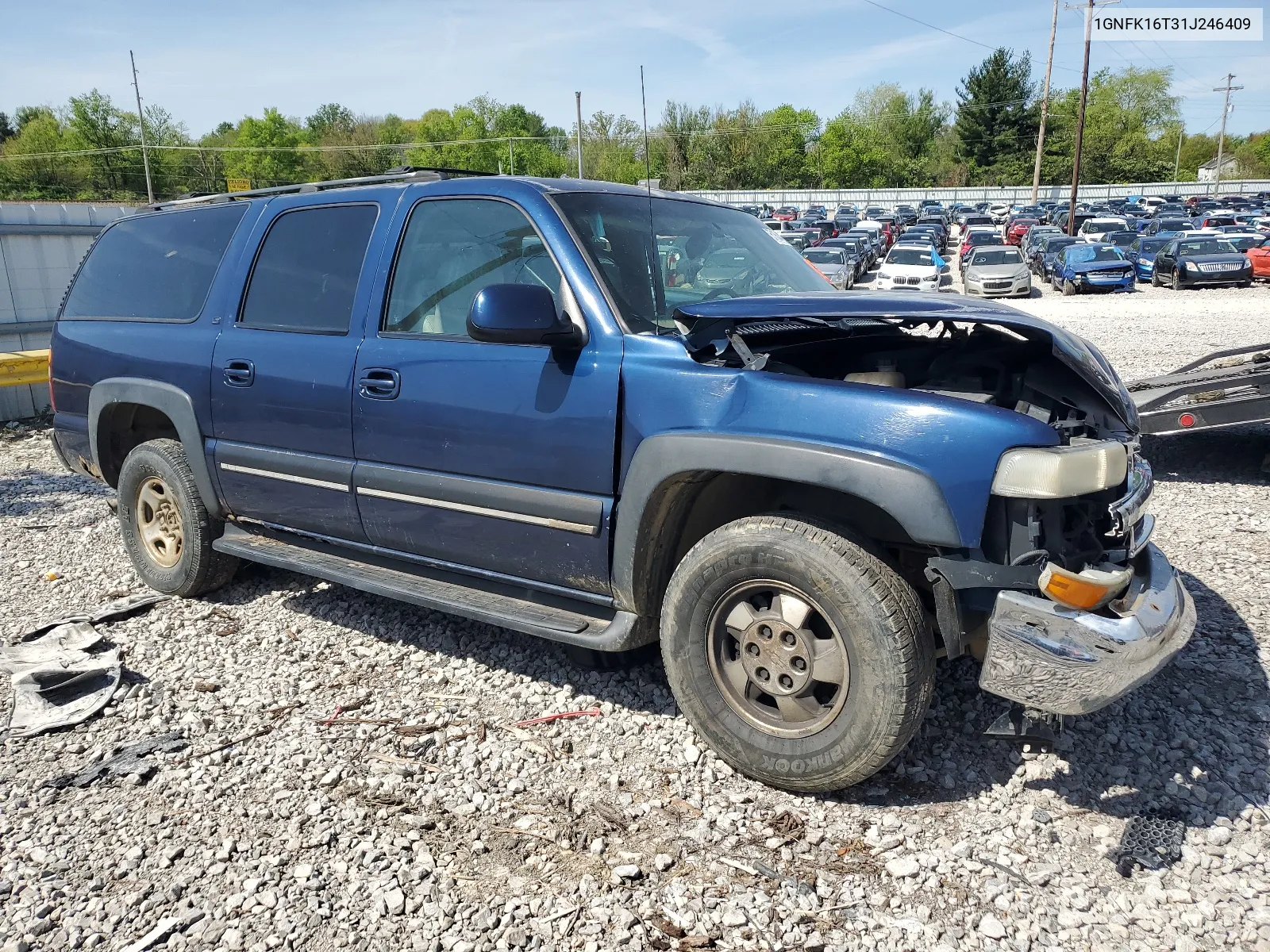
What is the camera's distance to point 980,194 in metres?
70.4

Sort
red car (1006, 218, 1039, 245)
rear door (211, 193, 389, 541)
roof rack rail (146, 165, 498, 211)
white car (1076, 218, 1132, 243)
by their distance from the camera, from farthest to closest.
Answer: red car (1006, 218, 1039, 245), white car (1076, 218, 1132, 243), roof rack rail (146, 165, 498, 211), rear door (211, 193, 389, 541)

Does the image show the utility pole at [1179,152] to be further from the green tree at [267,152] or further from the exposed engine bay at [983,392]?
the exposed engine bay at [983,392]

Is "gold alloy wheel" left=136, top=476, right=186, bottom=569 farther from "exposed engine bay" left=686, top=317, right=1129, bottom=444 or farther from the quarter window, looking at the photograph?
"exposed engine bay" left=686, top=317, right=1129, bottom=444

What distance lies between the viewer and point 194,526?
482 cm

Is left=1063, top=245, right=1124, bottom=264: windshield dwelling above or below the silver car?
above

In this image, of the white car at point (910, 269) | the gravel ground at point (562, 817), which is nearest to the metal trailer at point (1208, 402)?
the gravel ground at point (562, 817)

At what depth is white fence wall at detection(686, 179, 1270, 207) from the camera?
223 feet

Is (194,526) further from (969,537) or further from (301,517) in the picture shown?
(969,537)

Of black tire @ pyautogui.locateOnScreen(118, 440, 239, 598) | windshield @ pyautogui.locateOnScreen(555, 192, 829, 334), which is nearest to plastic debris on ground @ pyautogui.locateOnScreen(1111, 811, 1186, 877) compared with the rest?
windshield @ pyautogui.locateOnScreen(555, 192, 829, 334)

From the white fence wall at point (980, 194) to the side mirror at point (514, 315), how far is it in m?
64.9

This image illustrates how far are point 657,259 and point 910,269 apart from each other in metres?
21.8

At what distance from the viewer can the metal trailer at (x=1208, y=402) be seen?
20.4 ft

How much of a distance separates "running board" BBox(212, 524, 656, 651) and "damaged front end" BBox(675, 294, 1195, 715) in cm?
105

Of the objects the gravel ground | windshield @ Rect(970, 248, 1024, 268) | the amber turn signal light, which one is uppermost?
windshield @ Rect(970, 248, 1024, 268)
